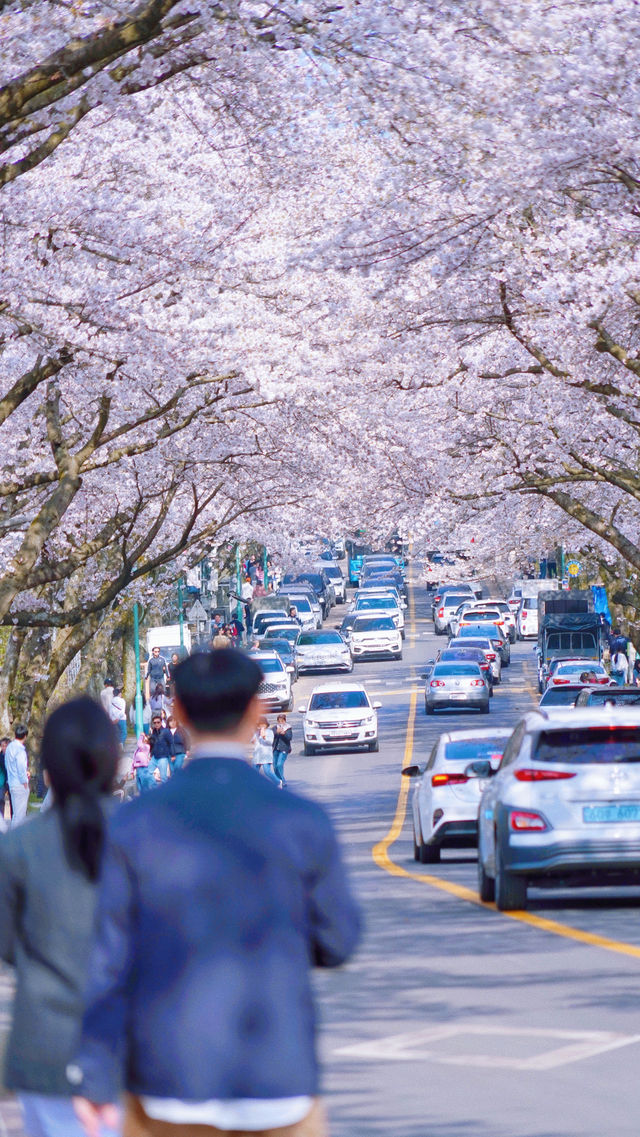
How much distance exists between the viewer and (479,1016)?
10.2 meters

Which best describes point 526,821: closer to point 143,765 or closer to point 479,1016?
point 479,1016

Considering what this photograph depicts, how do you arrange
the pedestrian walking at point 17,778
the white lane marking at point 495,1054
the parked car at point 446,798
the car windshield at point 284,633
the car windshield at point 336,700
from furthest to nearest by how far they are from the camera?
the car windshield at point 284,633 → the car windshield at point 336,700 → the pedestrian walking at point 17,778 → the parked car at point 446,798 → the white lane marking at point 495,1054

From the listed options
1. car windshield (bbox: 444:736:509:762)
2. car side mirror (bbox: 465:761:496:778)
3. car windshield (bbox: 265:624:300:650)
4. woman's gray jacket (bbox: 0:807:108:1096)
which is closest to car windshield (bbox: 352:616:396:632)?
car windshield (bbox: 265:624:300:650)

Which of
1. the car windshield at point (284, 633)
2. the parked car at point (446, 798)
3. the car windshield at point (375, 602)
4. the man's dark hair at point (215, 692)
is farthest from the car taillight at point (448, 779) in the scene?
the car windshield at point (375, 602)

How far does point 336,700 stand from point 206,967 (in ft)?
132

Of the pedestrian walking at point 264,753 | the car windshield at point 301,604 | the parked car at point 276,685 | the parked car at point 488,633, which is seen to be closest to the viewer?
the pedestrian walking at point 264,753

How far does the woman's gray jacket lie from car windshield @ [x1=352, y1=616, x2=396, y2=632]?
66.5 meters

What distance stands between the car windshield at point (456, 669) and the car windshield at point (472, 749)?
2868cm

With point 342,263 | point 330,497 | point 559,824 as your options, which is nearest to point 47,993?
point 559,824

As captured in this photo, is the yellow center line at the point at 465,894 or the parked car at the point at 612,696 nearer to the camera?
the yellow center line at the point at 465,894

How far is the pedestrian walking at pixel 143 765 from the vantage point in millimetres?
33406

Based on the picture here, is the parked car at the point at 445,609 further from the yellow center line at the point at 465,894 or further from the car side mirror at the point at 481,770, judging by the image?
the car side mirror at the point at 481,770

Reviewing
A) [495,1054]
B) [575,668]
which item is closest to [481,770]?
[495,1054]

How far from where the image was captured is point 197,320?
75.0ft
